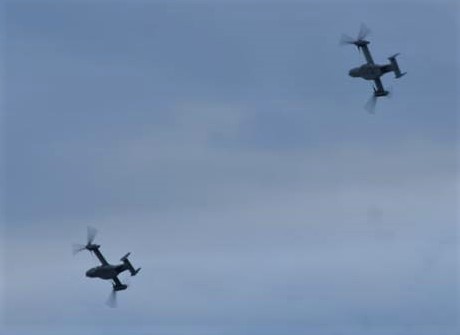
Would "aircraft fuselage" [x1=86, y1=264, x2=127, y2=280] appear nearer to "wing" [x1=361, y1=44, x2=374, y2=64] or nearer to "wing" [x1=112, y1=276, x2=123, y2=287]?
"wing" [x1=112, y1=276, x2=123, y2=287]

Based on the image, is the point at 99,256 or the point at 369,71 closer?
the point at 369,71

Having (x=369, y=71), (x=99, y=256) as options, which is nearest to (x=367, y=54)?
(x=369, y=71)

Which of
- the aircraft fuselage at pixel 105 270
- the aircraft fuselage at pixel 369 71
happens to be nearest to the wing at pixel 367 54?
the aircraft fuselage at pixel 369 71

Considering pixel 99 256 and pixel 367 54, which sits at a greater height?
pixel 367 54

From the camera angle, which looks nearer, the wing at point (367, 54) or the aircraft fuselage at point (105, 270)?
the wing at point (367, 54)

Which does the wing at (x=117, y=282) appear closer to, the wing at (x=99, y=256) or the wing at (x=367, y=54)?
the wing at (x=99, y=256)

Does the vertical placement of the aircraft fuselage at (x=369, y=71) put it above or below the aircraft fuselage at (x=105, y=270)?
above

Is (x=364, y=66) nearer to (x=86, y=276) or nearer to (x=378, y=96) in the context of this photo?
(x=378, y=96)

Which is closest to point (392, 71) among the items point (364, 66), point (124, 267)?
point (364, 66)

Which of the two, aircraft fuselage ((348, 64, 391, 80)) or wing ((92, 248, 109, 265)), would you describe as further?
wing ((92, 248, 109, 265))

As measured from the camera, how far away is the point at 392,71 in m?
133

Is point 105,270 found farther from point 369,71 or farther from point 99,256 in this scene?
point 369,71

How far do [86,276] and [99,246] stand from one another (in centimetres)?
314

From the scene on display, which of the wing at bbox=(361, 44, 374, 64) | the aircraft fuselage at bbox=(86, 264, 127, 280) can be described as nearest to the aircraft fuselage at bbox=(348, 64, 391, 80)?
the wing at bbox=(361, 44, 374, 64)
